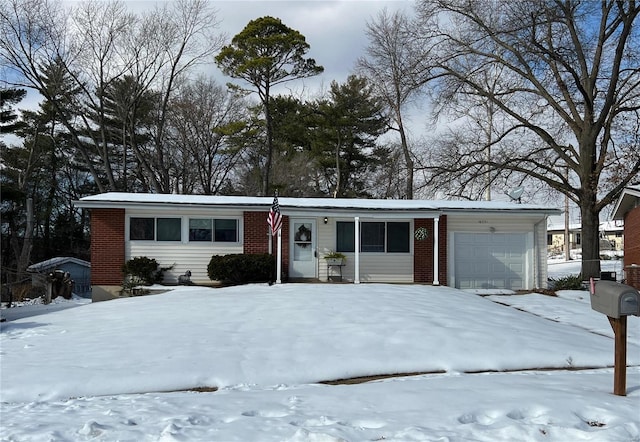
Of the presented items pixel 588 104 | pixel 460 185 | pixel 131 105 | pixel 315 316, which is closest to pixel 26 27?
pixel 131 105

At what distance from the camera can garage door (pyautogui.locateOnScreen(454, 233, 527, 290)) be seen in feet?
58.9

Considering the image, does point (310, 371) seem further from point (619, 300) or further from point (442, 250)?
point (442, 250)

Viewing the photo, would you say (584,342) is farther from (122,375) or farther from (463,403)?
(122,375)

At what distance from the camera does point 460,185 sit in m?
23.8

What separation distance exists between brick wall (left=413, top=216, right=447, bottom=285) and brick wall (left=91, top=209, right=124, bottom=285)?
9959 mm

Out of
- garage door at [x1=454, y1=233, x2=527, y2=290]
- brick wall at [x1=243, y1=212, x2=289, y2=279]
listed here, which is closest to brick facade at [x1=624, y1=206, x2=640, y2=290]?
garage door at [x1=454, y1=233, x2=527, y2=290]

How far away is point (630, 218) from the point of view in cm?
2261

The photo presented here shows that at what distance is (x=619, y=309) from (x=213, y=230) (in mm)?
13744

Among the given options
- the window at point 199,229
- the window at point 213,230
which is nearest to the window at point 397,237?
the window at point 213,230

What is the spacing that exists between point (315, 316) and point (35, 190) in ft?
111

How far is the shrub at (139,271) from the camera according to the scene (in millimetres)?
16188

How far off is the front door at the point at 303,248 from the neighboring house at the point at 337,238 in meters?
0.03

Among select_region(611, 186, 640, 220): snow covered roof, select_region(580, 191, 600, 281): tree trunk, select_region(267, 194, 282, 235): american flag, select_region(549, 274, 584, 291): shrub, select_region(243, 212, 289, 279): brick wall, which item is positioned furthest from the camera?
select_region(580, 191, 600, 281): tree trunk

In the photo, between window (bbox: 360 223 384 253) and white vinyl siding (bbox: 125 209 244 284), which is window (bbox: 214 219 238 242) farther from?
window (bbox: 360 223 384 253)
